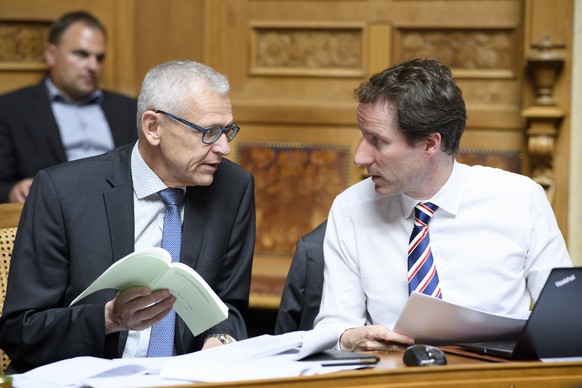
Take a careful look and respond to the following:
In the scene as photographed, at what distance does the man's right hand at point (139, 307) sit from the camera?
6.15 feet

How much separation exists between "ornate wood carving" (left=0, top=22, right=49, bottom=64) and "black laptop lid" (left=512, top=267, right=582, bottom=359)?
126 inches

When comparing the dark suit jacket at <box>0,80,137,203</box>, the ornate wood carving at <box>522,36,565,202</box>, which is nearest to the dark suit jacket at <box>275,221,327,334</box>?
the ornate wood carving at <box>522,36,565,202</box>

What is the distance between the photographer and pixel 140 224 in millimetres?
2297

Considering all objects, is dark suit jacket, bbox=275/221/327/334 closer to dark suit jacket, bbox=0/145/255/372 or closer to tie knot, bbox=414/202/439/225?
dark suit jacket, bbox=0/145/255/372

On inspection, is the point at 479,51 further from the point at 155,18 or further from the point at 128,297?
the point at 128,297

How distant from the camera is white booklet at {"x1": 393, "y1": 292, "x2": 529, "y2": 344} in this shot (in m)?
1.88

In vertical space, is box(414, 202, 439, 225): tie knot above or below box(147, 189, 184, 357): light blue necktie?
above

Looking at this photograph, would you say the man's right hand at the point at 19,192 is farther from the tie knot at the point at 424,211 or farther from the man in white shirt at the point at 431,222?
the tie knot at the point at 424,211

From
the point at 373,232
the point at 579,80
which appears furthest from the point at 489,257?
the point at 579,80

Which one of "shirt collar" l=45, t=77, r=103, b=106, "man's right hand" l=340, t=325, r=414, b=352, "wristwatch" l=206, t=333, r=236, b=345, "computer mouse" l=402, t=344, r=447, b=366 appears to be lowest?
"wristwatch" l=206, t=333, r=236, b=345

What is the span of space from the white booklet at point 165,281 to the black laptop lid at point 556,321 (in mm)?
576

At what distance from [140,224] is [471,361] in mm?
897

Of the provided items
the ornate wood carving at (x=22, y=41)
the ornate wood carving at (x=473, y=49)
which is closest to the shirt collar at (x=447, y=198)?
the ornate wood carving at (x=473, y=49)

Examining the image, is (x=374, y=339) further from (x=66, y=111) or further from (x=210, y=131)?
(x=66, y=111)
